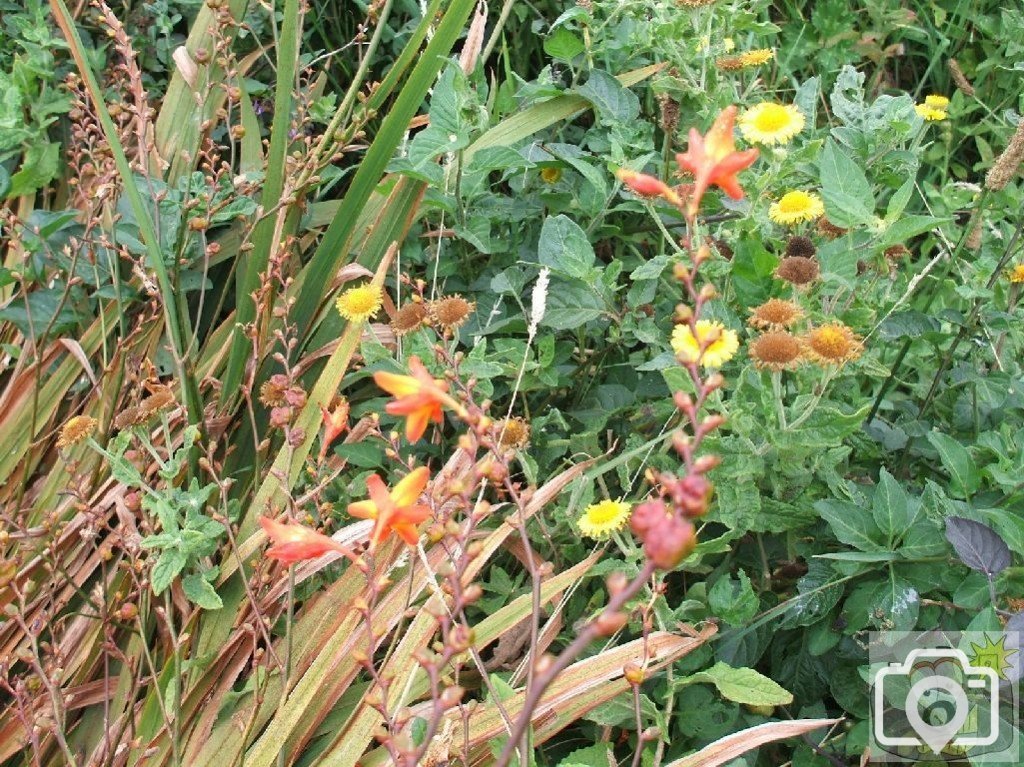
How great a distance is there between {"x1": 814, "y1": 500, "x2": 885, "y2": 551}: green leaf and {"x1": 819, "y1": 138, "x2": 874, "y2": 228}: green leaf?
0.39 meters

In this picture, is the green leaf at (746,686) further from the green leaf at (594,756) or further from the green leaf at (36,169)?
the green leaf at (36,169)

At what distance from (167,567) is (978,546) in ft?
3.46

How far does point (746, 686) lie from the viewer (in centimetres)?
124

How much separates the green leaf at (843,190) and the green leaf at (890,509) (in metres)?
0.35

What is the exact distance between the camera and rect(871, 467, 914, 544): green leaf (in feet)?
4.31

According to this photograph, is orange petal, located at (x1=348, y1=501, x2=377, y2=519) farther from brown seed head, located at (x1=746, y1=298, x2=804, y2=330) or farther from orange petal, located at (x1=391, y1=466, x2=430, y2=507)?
brown seed head, located at (x1=746, y1=298, x2=804, y2=330)

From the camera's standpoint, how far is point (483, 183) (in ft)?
6.13

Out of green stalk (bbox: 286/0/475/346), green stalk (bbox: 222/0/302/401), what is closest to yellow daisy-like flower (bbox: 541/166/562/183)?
green stalk (bbox: 286/0/475/346)

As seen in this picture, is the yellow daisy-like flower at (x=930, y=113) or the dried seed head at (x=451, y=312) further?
the yellow daisy-like flower at (x=930, y=113)

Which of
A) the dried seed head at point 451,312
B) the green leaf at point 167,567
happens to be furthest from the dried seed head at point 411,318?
the green leaf at point 167,567

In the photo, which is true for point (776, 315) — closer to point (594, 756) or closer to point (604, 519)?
point (604, 519)

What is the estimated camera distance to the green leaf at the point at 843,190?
4.43 feet

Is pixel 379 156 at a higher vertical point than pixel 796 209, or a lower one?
higher

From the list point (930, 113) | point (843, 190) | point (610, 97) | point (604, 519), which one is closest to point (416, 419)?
point (604, 519)
